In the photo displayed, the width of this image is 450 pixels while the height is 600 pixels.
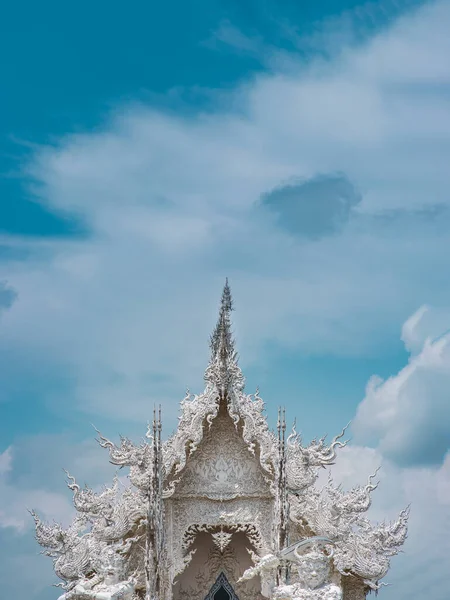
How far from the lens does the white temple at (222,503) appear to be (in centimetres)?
1970

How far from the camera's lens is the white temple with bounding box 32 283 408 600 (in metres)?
19.7

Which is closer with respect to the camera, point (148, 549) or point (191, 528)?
point (148, 549)

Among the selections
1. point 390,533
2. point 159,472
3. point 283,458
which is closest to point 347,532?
point 390,533

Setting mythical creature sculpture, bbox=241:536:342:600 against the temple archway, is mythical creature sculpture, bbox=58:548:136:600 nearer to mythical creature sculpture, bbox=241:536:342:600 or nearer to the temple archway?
mythical creature sculpture, bbox=241:536:342:600

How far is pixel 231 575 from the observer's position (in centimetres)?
2095

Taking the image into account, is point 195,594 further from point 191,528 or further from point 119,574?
point 119,574

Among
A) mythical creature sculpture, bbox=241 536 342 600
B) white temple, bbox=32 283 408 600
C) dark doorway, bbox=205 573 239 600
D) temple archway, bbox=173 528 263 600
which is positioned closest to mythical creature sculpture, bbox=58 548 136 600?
white temple, bbox=32 283 408 600

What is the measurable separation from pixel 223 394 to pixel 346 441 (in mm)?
2082

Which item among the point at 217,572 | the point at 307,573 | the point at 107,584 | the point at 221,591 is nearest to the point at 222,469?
the point at 217,572

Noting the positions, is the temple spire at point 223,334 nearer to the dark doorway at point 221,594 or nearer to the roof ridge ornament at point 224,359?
the roof ridge ornament at point 224,359

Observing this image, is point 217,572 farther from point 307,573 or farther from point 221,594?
point 307,573

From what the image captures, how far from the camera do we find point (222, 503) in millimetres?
20281

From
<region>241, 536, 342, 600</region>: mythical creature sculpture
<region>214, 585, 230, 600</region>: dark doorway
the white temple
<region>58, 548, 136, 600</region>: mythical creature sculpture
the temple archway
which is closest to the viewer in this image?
<region>241, 536, 342, 600</region>: mythical creature sculpture

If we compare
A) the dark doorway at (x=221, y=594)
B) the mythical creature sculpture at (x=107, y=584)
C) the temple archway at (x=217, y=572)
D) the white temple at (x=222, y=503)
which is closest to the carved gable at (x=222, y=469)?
the white temple at (x=222, y=503)
